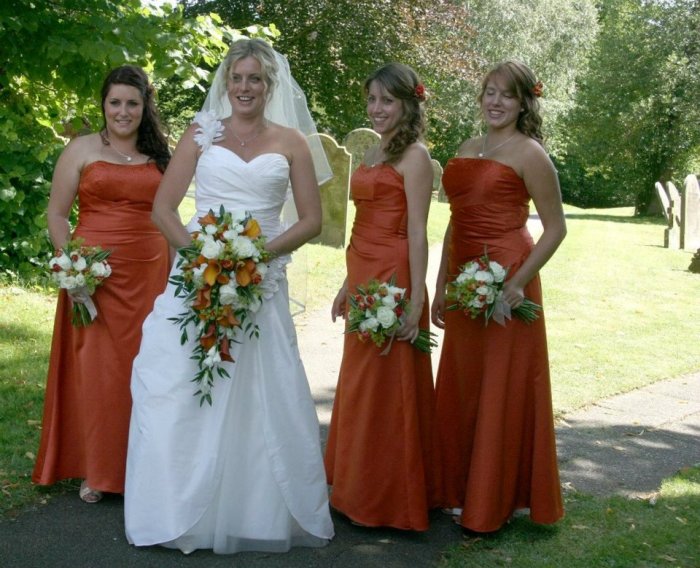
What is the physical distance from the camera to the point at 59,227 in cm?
554

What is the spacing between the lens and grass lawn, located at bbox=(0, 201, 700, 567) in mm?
4996

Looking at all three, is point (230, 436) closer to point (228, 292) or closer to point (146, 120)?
point (228, 292)

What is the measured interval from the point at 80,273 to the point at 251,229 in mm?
1340

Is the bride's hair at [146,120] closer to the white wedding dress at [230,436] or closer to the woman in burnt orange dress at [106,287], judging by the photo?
the woman in burnt orange dress at [106,287]

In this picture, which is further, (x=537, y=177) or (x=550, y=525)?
(x=550, y=525)

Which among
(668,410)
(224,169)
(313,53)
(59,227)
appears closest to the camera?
(224,169)

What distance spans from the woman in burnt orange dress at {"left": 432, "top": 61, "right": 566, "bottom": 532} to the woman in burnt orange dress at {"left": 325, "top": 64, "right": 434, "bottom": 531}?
28 cm

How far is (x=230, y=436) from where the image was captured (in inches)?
189

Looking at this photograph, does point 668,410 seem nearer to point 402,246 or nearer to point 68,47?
point 402,246

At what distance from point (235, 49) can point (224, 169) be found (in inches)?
26.3

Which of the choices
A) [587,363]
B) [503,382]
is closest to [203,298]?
[503,382]

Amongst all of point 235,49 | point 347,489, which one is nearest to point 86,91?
point 235,49

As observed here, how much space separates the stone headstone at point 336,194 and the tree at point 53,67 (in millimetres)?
4416

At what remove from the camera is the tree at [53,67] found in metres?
8.61
